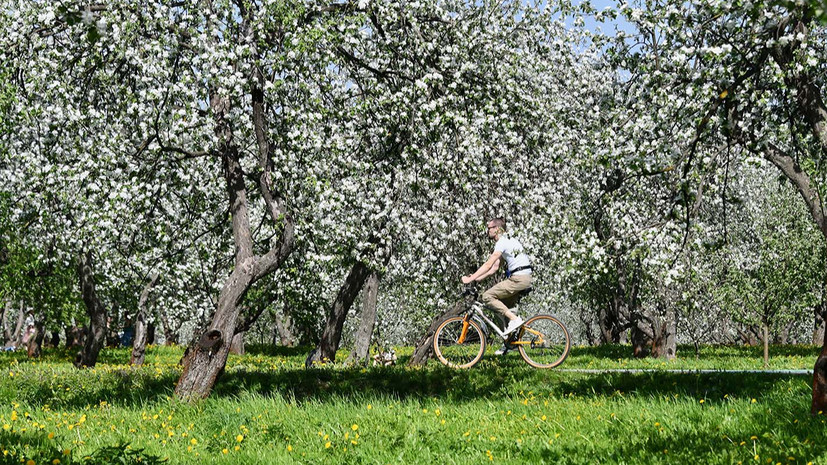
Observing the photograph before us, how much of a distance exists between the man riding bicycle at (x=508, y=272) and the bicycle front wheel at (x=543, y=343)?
0.46 m

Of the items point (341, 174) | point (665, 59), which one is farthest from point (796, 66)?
point (341, 174)

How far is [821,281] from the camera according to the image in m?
26.5

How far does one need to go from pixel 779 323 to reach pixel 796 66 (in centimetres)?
1778

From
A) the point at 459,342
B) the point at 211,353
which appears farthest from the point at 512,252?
the point at 211,353

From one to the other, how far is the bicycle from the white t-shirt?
0.76 m

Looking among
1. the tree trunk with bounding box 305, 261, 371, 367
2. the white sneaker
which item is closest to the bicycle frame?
the white sneaker

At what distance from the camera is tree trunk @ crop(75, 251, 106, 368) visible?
17219 mm

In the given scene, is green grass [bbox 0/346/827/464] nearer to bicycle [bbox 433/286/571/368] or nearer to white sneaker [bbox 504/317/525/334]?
white sneaker [bbox 504/317/525/334]

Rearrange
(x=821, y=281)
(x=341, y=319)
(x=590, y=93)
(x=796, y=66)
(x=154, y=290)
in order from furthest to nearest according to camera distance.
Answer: (x=821, y=281) → (x=154, y=290) → (x=590, y=93) → (x=341, y=319) → (x=796, y=66)

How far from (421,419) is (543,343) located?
4949mm

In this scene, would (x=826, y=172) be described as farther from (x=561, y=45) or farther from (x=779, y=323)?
(x=779, y=323)

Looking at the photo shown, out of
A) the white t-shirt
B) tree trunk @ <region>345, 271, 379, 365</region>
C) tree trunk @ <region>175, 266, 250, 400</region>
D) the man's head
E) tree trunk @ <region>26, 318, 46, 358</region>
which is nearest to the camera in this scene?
tree trunk @ <region>175, 266, 250, 400</region>

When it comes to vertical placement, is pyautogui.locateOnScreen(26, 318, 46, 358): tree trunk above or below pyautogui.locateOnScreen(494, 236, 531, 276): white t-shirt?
below

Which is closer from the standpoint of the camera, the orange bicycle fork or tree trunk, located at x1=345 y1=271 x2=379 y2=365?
the orange bicycle fork
